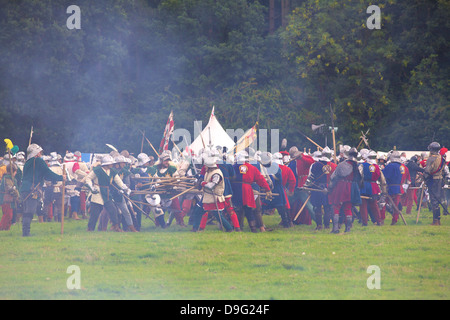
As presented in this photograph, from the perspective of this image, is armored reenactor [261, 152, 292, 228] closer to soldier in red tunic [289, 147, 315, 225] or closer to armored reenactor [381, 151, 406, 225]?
soldier in red tunic [289, 147, 315, 225]

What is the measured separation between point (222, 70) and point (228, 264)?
101ft

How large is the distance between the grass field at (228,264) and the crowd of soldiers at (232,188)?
63 cm

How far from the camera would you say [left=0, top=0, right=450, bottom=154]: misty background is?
33031 millimetres

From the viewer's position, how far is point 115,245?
13.5 meters

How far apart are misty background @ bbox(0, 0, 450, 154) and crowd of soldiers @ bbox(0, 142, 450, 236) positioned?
1451cm

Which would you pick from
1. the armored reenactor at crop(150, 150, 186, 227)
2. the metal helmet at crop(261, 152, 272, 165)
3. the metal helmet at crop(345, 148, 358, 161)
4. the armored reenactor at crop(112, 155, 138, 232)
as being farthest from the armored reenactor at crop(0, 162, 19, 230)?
the metal helmet at crop(345, 148, 358, 161)

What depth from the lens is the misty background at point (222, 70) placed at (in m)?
33.0

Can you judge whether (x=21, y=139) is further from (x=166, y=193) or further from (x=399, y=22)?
(x=166, y=193)

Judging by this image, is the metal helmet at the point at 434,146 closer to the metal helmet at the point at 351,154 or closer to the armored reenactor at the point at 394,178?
the armored reenactor at the point at 394,178

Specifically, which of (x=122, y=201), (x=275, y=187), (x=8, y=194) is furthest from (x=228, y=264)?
(x=8, y=194)

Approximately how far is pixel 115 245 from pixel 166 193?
3.76 metres

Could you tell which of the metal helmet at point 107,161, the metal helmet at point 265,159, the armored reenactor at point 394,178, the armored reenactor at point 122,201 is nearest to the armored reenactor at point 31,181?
the metal helmet at point 107,161
